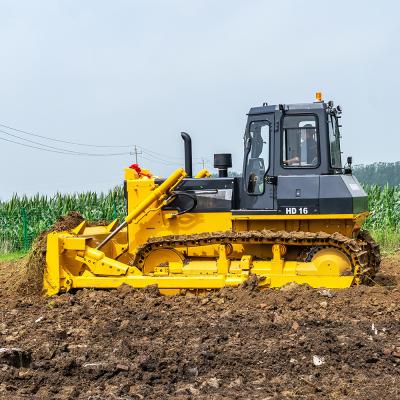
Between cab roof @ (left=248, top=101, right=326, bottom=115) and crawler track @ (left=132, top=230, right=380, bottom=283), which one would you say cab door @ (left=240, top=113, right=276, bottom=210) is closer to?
cab roof @ (left=248, top=101, right=326, bottom=115)

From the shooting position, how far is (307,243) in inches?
452

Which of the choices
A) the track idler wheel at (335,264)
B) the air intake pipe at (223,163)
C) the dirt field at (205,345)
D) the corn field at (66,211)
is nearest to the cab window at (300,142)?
the air intake pipe at (223,163)

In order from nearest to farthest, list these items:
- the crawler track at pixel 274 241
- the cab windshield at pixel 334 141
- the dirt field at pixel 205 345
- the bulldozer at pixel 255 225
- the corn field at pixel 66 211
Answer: the dirt field at pixel 205 345 < the crawler track at pixel 274 241 < the bulldozer at pixel 255 225 < the cab windshield at pixel 334 141 < the corn field at pixel 66 211

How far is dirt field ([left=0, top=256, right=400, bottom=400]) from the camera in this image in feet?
23.1

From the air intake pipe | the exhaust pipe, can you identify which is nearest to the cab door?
the air intake pipe

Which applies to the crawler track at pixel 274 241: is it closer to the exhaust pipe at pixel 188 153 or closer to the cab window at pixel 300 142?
the cab window at pixel 300 142

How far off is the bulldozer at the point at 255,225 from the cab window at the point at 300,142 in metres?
0.02

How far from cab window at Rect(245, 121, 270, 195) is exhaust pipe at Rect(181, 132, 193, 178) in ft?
3.79

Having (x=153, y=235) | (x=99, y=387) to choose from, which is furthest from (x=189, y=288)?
(x=99, y=387)

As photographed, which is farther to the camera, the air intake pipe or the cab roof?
the air intake pipe

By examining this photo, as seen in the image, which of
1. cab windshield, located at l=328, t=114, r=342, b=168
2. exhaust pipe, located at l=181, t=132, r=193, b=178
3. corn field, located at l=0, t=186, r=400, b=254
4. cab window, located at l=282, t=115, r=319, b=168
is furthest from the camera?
corn field, located at l=0, t=186, r=400, b=254

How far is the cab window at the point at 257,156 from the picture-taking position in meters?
11.8

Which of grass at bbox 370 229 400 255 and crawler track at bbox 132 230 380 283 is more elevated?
crawler track at bbox 132 230 380 283

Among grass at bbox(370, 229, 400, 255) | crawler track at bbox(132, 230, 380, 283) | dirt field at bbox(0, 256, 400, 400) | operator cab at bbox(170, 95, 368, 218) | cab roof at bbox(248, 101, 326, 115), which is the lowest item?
dirt field at bbox(0, 256, 400, 400)
